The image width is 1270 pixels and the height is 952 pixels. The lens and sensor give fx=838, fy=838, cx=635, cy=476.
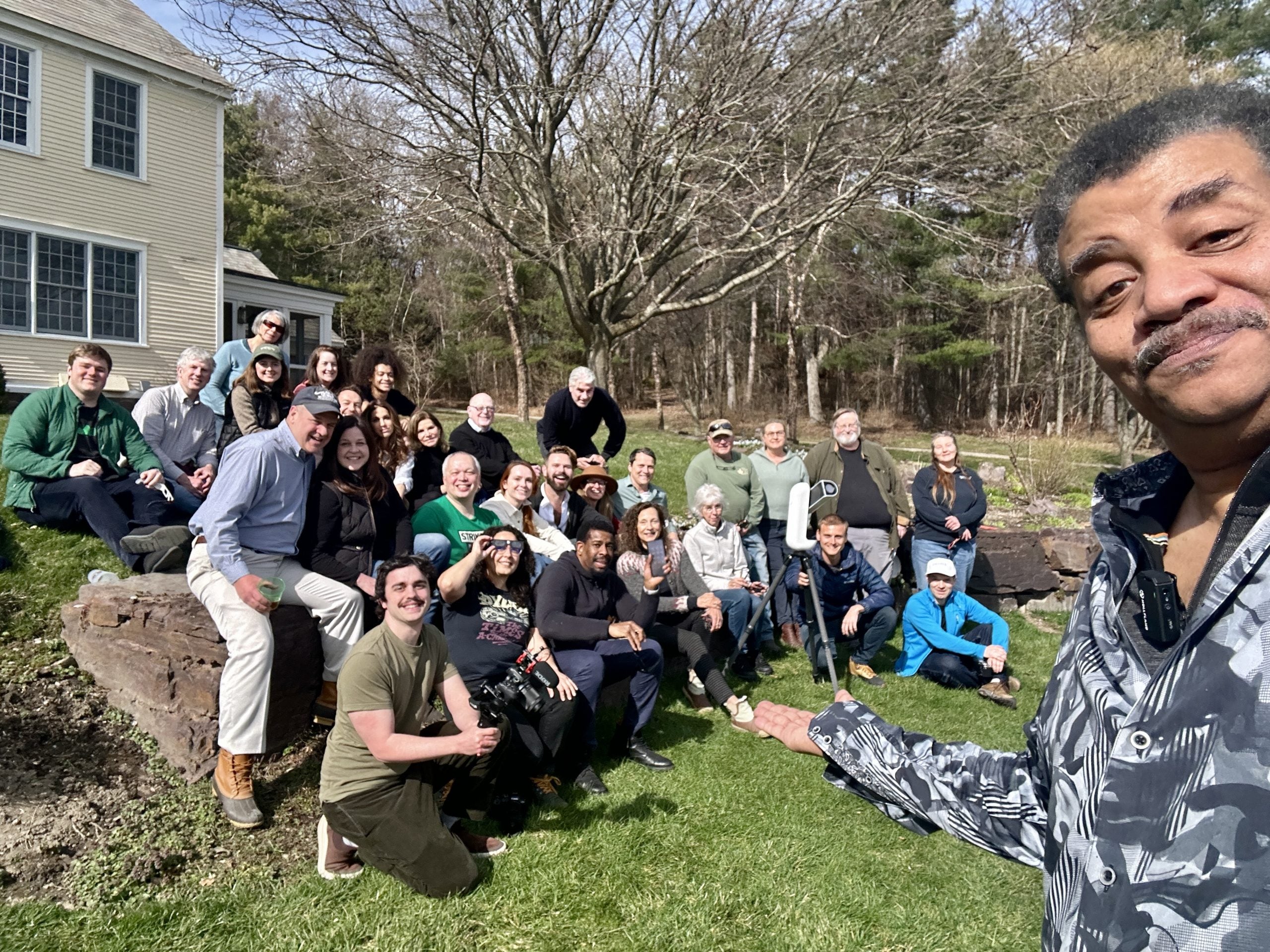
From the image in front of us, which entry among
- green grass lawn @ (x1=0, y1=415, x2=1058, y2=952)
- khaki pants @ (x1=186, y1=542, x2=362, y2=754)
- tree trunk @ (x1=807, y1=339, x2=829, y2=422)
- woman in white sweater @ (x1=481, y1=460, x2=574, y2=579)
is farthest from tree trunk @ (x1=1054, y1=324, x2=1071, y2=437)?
khaki pants @ (x1=186, y1=542, x2=362, y2=754)

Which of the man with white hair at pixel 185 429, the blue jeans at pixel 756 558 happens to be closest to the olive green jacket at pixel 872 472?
the blue jeans at pixel 756 558

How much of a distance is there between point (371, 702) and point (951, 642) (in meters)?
4.63

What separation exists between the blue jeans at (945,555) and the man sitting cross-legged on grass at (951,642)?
0.80 meters

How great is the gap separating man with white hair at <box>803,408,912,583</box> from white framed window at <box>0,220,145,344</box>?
45.7 ft

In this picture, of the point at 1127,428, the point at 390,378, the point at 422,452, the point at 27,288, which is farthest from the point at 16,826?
the point at 1127,428

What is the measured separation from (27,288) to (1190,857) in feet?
58.4

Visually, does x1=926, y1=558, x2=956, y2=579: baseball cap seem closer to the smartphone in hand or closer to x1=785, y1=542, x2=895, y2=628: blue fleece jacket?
x1=785, y1=542, x2=895, y2=628: blue fleece jacket

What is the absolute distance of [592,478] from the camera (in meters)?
6.59

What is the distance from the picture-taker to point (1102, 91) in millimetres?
10891

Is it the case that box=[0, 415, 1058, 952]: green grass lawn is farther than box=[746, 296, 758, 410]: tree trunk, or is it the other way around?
box=[746, 296, 758, 410]: tree trunk

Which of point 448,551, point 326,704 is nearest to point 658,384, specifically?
point 448,551

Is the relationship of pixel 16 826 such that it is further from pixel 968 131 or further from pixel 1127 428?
pixel 1127 428

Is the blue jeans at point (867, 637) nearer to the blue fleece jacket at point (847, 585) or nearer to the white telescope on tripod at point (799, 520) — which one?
the blue fleece jacket at point (847, 585)

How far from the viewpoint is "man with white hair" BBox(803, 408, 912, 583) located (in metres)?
7.44
